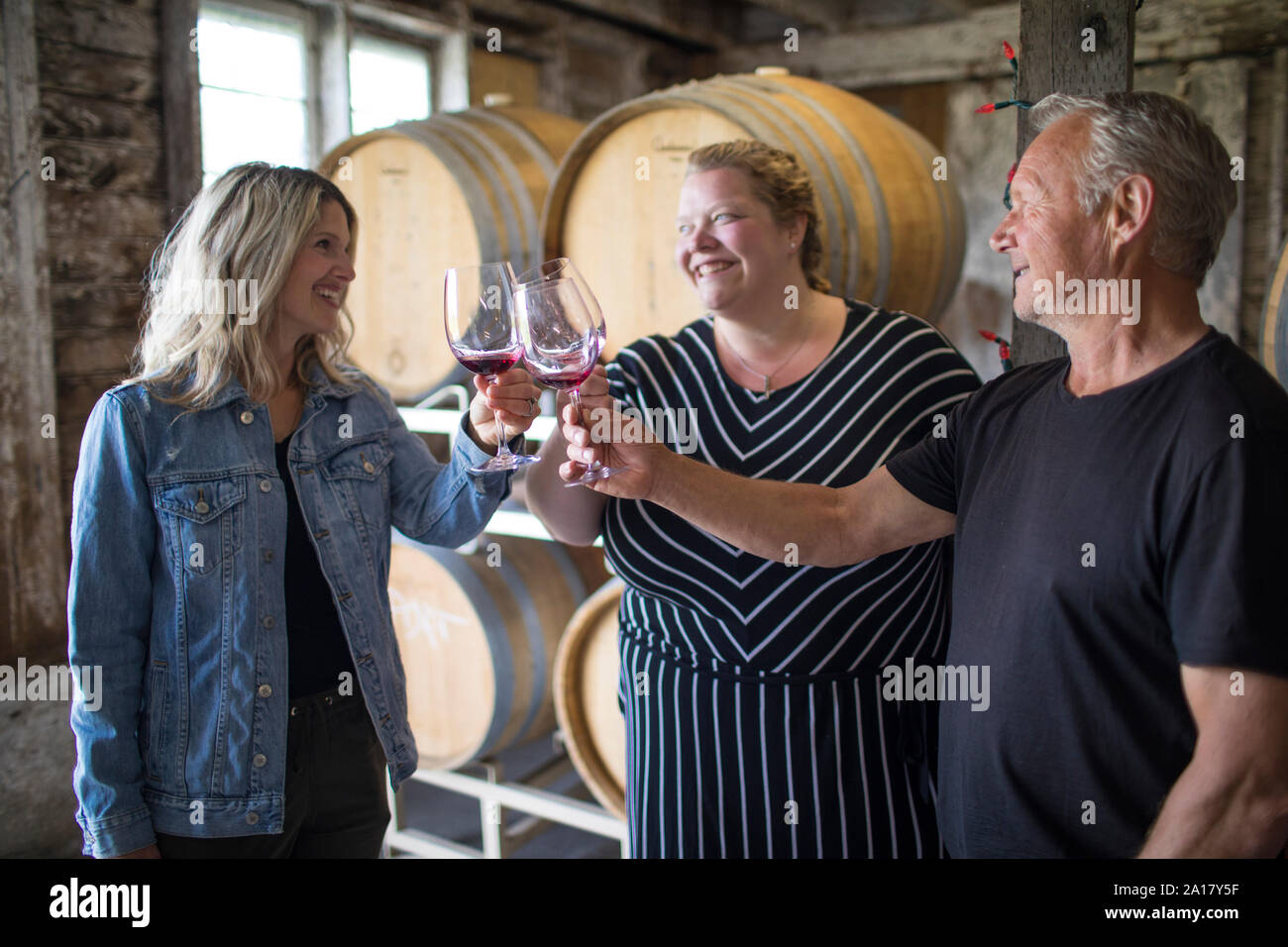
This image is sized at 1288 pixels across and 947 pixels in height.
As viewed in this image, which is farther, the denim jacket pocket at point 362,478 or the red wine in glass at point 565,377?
the denim jacket pocket at point 362,478

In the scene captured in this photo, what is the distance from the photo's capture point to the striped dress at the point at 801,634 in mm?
1697

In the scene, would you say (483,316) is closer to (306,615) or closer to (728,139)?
(306,615)

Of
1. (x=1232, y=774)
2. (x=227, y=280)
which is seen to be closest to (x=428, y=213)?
(x=227, y=280)

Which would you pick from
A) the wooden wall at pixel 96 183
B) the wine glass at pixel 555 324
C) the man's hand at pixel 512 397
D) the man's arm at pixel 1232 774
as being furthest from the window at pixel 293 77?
the man's arm at pixel 1232 774

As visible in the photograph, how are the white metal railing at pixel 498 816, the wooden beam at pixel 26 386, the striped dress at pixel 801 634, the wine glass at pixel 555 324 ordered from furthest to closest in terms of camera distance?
the wooden beam at pixel 26 386
the white metal railing at pixel 498 816
the striped dress at pixel 801 634
the wine glass at pixel 555 324

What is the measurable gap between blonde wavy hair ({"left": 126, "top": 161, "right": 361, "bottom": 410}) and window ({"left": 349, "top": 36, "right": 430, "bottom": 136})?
9.37ft

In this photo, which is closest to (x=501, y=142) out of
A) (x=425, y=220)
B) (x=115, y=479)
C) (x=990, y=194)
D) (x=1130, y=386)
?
(x=425, y=220)

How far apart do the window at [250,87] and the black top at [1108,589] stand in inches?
125

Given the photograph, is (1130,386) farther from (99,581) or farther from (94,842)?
(94,842)

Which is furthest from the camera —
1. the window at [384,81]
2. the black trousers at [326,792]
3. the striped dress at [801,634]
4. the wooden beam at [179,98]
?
the window at [384,81]

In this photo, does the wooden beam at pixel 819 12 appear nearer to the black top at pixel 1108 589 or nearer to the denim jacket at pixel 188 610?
the denim jacket at pixel 188 610

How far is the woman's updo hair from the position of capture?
5.89 feet

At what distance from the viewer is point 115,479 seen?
1496 mm

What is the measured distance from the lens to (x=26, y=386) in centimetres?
309
